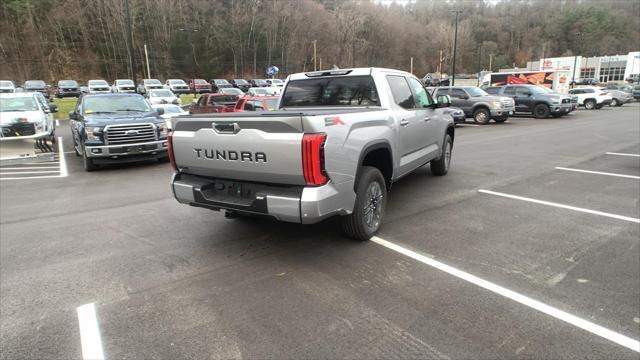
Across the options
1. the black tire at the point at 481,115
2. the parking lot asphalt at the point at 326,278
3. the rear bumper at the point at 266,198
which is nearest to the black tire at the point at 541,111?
the black tire at the point at 481,115

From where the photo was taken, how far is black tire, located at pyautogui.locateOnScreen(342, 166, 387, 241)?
13.8 ft

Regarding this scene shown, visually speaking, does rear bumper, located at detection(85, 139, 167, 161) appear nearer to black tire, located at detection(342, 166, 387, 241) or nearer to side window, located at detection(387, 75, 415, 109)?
side window, located at detection(387, 75, 415, 109)

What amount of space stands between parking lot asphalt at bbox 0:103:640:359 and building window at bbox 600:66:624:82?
103 meters

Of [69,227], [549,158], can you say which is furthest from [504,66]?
[69,227]

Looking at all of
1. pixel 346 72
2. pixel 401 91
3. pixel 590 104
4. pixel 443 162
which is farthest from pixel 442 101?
pixel 590 104

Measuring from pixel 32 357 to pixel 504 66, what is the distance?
5354 inches

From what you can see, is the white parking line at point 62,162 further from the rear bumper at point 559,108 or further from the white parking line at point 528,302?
the rear bumper at point 559,108

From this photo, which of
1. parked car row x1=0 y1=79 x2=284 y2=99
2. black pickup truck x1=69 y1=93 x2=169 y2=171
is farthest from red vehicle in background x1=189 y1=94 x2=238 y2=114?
parked car row x1=0 y1=79 x2=284 y2=99

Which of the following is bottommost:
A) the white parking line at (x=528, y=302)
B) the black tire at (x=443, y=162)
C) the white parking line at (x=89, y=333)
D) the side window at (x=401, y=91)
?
the white parking line at (x=528, y=302)

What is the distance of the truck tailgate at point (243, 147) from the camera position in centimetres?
348

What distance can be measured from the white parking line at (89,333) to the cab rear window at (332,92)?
3616mm

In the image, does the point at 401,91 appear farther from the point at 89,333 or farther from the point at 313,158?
the point at 89,333

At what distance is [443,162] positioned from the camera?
762 centimetres

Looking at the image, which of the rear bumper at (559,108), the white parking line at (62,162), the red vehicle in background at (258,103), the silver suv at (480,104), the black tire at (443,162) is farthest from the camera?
the rear bumper at (559,108)
